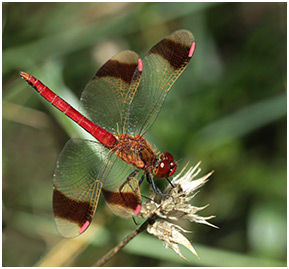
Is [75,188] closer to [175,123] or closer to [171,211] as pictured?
[171,211]

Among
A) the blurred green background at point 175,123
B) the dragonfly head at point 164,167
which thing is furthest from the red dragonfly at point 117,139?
the blurred green background at point 175,123

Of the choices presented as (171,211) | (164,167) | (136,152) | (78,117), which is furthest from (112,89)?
(171,211)

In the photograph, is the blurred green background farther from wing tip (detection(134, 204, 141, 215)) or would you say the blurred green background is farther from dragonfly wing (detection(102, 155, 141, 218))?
wing tip (detection(134, 204, 141, 215))

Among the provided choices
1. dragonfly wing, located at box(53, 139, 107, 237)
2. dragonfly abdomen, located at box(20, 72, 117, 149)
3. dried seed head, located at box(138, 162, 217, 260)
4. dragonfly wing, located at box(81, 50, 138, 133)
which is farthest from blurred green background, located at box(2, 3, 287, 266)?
dried seed head, located at box(138, 162, 217, 260)

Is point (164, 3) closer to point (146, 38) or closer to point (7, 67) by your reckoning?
point (146, 38)

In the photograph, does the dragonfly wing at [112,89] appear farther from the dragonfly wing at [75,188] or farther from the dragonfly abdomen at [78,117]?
the dragonfly wing at [75,188]
